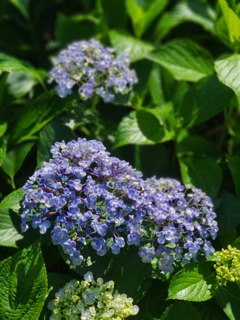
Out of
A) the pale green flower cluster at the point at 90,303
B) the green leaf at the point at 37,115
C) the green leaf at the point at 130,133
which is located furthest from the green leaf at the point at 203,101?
the pale green flower cluster at the point at 90,303

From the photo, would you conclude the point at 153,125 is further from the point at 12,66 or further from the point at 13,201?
the point at 13,201

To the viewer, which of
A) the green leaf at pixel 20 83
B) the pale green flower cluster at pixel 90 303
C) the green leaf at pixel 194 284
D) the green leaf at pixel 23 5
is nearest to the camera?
the pale green flower cluster at pixel 90 303

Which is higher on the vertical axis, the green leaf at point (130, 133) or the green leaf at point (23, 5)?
the green leaf at point (130, 133)

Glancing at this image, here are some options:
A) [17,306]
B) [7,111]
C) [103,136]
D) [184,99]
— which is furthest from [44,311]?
[7,111]

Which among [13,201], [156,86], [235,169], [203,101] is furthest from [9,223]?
[156,86]

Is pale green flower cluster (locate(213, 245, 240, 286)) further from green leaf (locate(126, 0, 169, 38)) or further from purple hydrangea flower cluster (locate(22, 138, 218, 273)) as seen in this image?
green leaf (locate(126, 0, 169, 38))

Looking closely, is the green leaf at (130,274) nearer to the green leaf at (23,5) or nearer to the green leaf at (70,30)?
the green leaf at (70,30)

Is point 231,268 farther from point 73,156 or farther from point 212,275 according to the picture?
point 73,156
